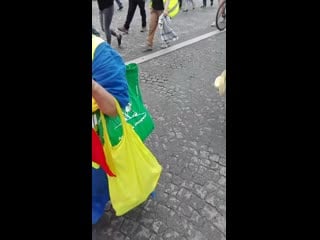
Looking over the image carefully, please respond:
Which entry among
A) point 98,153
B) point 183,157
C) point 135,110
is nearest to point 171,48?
point 183,157

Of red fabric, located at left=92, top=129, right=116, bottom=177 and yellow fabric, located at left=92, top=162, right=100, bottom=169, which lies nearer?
red fabric, located at left=92, top=129, right=116, bottom=177

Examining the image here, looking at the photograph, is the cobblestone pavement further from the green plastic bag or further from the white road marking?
the green plastic bag

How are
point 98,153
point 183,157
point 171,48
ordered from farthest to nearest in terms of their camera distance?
point 171,48 → point 183,157 → point 98,153

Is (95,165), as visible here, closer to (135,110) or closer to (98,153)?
(98,153)

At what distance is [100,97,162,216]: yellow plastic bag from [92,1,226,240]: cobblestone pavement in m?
0.37

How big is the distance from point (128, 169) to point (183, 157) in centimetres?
122

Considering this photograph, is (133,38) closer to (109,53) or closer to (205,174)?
(205,174)

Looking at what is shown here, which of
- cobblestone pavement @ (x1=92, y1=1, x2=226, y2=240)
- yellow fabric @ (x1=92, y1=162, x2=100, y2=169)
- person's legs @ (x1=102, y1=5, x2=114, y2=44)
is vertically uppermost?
yellow fabric @ (x1=92, y1=162, x2=100, y2=169)

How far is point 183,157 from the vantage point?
3.20 m

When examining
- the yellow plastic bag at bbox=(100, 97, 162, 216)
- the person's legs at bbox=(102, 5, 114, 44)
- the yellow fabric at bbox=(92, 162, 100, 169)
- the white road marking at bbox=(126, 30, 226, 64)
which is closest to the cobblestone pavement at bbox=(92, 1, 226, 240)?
the white road marking at bbox=(126, 30, 226, 64)

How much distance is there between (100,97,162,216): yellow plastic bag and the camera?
1970 millimetres

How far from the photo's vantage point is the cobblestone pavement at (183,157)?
7.84 ft

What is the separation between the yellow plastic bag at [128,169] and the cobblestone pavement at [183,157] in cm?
37
